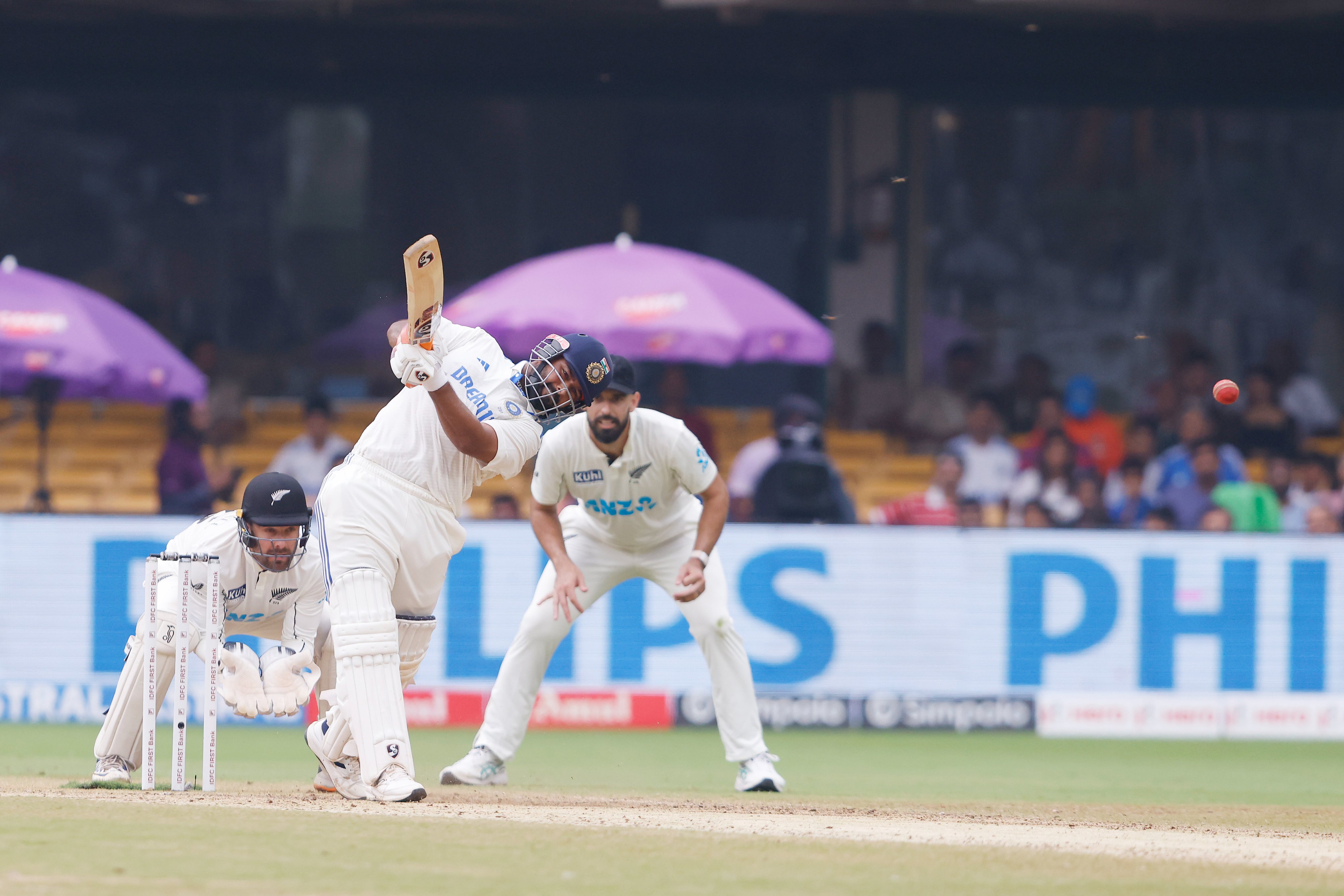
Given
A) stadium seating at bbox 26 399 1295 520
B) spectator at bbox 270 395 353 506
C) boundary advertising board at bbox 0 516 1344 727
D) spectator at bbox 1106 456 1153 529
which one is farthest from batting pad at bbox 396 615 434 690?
spectator at bbox 1106 456 1153 529

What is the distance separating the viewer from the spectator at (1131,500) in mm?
12625

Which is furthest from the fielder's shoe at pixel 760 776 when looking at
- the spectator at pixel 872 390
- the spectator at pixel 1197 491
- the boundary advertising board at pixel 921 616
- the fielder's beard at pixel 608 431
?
the spectator at pixel 872 390

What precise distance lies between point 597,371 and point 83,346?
6.99 metres

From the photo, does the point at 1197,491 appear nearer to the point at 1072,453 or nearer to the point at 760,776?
the point at 1072,453

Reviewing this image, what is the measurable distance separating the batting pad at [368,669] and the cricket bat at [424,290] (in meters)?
0.95

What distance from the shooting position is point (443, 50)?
17.0 meters

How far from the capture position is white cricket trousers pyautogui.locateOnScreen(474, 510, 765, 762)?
7.58 metres

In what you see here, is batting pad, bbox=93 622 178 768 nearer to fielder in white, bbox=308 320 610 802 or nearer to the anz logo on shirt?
fielder in white, bbox=308 320 610 802

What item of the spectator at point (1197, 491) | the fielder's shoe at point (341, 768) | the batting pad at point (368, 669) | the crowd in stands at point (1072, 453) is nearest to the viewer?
the batting pad at point (368, 669)

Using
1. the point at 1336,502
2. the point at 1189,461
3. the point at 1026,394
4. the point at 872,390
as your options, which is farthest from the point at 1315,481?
the point at 872,390

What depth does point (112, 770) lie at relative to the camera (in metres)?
6.74

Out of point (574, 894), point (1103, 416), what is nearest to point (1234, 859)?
point (574, 894)

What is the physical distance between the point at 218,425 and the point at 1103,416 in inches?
316

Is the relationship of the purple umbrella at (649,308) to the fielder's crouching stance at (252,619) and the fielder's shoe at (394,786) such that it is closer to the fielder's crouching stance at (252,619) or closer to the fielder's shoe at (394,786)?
the fielder's crouching stance at (252,619)
